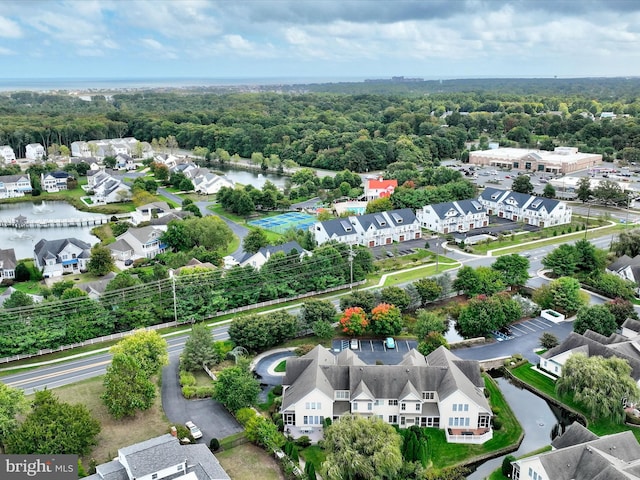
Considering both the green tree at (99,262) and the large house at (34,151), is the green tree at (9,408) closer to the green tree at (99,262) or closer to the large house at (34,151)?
the green tree at (99,262)

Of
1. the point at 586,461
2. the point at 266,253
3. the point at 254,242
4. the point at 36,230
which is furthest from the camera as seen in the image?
the point at 36,230

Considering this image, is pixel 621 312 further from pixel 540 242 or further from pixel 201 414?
pixel 201 414

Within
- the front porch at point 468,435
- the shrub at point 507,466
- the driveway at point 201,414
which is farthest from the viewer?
the driveway at point 201,414

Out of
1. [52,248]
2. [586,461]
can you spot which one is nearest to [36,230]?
[52,248]

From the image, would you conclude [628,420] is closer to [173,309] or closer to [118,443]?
[118,443]

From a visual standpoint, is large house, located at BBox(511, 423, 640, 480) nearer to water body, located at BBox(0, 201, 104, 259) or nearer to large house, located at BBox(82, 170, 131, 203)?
water body, located at BBox(0, 201, 104, 259)

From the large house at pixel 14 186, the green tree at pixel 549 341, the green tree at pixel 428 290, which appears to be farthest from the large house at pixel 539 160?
the large house at pixel 14 186
